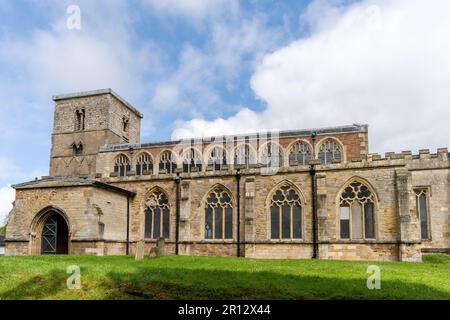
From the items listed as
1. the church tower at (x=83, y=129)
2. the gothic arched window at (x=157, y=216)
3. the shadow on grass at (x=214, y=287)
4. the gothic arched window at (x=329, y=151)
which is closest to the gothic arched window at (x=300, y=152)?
the gothic arched window at (x=329, y=151)

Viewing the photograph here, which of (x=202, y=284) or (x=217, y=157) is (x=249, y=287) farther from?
(x=217, y=157)

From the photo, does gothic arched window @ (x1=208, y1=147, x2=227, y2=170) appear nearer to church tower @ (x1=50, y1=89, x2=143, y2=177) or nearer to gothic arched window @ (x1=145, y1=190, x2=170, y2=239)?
church tower @ (x1=50, y1=89, x2=143, y2=177)

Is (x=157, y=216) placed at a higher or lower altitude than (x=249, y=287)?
higher

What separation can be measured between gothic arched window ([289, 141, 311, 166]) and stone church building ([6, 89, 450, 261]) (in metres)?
9.47

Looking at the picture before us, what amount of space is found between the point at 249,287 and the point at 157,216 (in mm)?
16779

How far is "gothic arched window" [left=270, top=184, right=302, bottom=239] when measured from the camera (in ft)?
78.7

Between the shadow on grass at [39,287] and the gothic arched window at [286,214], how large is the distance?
14424 mm

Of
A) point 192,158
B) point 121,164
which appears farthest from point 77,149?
point 192,158

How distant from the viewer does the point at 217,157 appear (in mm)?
40219

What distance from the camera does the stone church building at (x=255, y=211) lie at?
73.5 ft

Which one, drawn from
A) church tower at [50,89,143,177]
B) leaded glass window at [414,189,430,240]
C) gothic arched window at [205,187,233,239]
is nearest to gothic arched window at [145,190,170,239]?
gothic arched window at [205,187,233,239]


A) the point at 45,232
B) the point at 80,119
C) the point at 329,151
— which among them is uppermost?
the point at 80,119
